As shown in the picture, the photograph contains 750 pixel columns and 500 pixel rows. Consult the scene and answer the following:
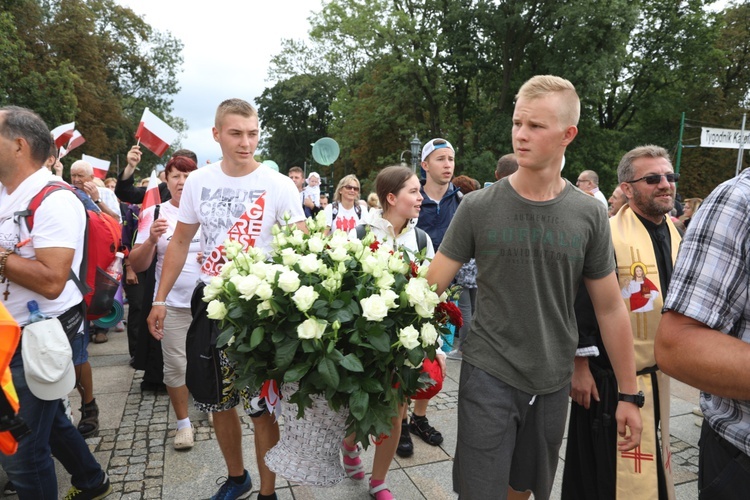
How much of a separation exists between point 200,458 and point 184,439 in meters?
0.22

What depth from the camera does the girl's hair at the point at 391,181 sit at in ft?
10.9

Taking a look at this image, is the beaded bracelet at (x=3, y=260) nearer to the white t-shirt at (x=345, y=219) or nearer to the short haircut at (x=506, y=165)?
the short haircut at (x=506, y=165)

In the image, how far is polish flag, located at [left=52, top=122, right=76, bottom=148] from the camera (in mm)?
6684

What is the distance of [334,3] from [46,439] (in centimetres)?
2819

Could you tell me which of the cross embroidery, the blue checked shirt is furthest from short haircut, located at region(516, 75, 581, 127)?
the cross embroidery

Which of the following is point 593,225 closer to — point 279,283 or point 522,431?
point 522,431

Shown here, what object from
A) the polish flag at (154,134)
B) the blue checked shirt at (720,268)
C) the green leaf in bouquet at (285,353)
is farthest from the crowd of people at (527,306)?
the polish flag at (154,134)

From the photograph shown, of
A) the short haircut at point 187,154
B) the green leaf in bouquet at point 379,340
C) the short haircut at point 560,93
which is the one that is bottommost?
the green leaf in bouquet at point 379,340

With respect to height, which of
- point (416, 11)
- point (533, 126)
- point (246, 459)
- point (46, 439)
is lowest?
point (246, 459)

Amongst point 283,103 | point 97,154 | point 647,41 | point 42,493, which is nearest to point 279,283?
point 42,493

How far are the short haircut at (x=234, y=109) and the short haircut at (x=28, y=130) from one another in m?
0.86

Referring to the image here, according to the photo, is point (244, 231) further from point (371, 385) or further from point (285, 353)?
point (371, 385)

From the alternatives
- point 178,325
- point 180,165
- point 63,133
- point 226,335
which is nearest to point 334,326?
point 226,335

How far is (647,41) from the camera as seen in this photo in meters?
24.0
